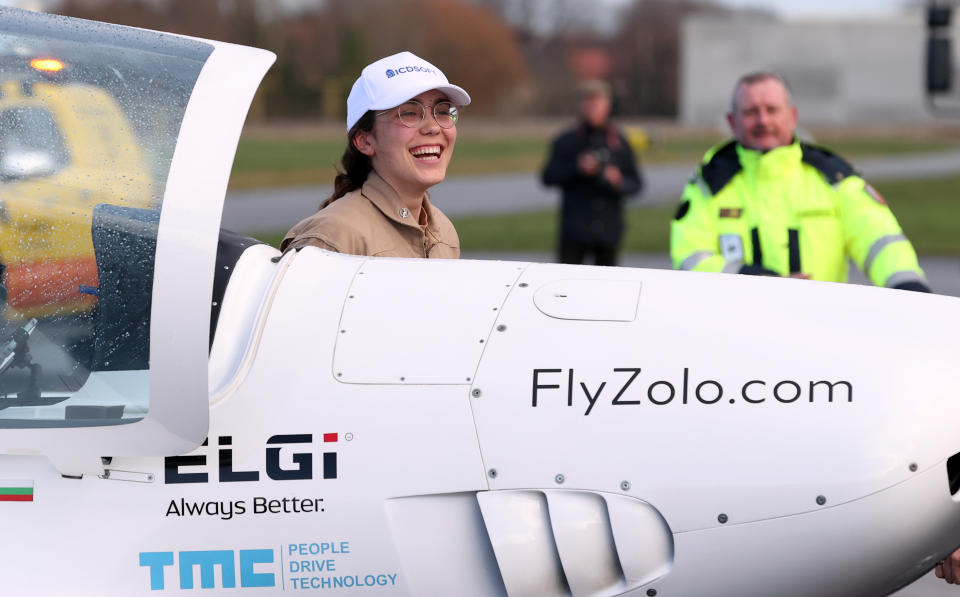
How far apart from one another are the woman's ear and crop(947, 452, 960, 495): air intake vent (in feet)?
5.12

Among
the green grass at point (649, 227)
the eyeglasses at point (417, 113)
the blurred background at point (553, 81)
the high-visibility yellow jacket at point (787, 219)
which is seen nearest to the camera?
the eyeglasses at point (417, 113)

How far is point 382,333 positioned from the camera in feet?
8.11

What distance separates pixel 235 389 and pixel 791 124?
7.84ft

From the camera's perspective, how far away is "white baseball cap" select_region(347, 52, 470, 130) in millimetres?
2959

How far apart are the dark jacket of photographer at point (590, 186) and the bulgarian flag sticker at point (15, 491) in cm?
618

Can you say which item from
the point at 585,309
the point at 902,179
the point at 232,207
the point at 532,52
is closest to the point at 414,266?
the point at 585,309

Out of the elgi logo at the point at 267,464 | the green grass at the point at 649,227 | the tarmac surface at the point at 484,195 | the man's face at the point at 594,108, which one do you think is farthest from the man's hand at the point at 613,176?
the tarmac surface at the point at 484,195

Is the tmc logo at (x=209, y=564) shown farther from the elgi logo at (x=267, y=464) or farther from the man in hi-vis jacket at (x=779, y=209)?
the man in hi-vis jacket at (x=779, y=209)

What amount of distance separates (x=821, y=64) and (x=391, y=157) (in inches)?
2400

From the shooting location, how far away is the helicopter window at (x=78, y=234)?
2.37m

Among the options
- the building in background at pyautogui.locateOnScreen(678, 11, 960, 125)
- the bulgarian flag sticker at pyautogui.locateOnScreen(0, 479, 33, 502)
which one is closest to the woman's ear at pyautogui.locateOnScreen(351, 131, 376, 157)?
the bulgarian flag sticker at pyautogui.locateOnScreen(0, 479, 33, 502)

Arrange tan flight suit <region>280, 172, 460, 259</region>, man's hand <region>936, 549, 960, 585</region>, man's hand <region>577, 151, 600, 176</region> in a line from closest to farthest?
man's hand <region>936, 549, 960, 585</region> → tan flight suit <region>280, 172, 460, 259</region> → man's hand <region>577, 151, 600, 176</region>

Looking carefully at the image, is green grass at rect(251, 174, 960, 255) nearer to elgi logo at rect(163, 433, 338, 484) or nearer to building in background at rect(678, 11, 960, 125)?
elgi logo at rect(163, 433, 338, 484)

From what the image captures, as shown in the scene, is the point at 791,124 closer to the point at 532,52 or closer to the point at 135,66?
the point at 135,66
